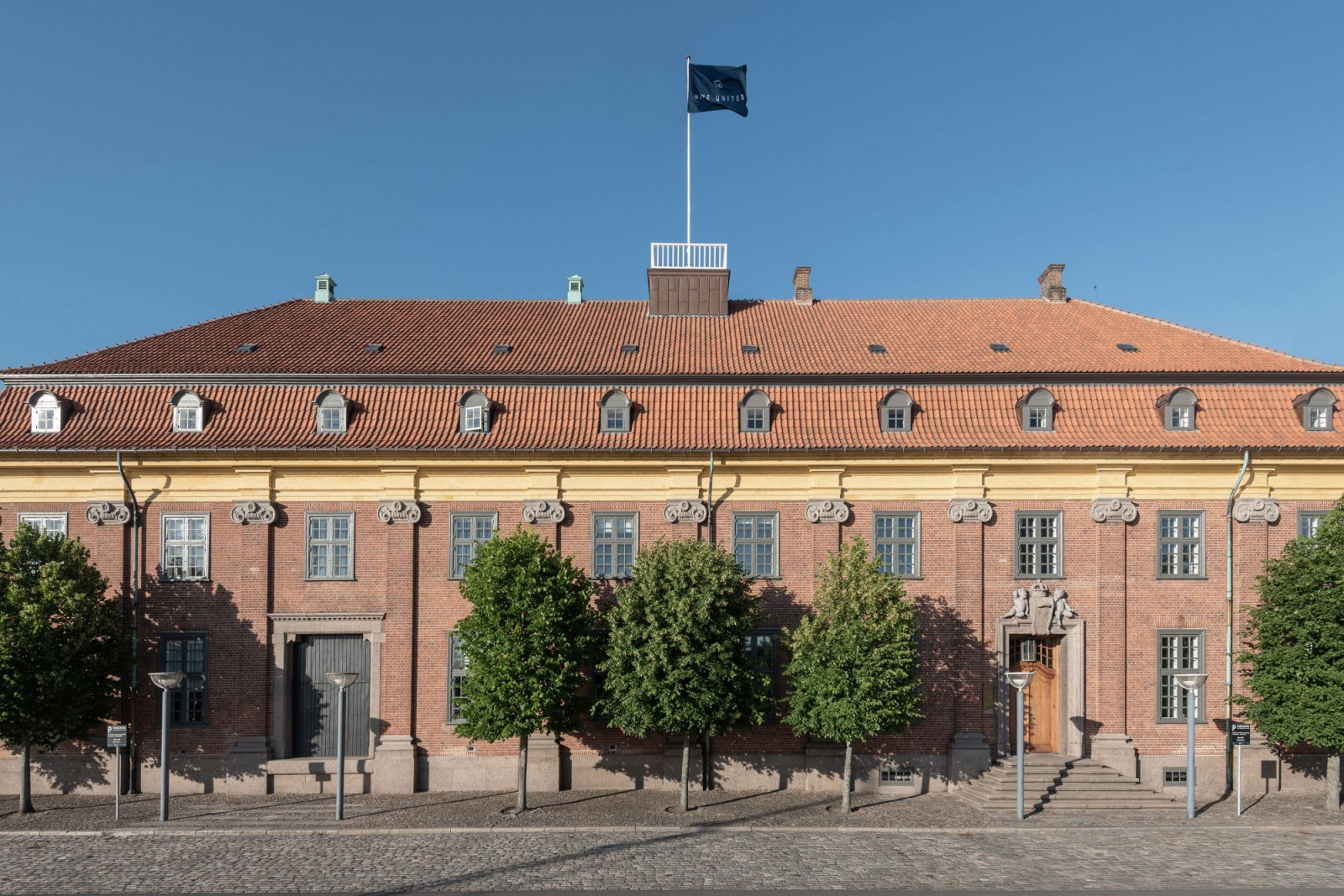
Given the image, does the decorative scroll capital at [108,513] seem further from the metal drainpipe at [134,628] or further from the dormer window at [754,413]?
the dormer window at [754,413]

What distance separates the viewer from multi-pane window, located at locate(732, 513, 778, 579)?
76.5 ft

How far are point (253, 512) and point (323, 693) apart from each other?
204 inches

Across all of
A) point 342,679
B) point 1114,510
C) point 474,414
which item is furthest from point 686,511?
point 1114,510

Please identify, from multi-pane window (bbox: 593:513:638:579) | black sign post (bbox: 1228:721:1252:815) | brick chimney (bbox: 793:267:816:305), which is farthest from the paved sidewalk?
brick chimney (bbox: 793:267:816:305)

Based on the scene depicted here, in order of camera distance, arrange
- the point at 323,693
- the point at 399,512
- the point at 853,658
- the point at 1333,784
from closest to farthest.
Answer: the point at 853,658 < the point at 1333,784 < the point at 399,512 < the point at 323,693

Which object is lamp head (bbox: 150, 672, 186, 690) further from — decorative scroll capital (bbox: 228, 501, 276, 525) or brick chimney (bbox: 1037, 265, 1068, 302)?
brick chimney (bbox: 1037, 265, 1068, 302)

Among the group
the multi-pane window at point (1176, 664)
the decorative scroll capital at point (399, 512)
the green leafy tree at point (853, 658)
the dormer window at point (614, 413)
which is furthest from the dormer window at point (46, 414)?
the multi-pane window at point (1176, 664)

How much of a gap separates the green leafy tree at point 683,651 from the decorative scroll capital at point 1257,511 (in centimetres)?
1358

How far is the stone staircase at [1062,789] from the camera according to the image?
21.2m

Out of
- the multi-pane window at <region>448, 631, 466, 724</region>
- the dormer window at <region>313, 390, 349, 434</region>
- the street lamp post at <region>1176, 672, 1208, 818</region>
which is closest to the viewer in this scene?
the street lamp post at <region>1176, 672, 1208, 818</region>

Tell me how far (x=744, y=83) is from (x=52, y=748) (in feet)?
90.1

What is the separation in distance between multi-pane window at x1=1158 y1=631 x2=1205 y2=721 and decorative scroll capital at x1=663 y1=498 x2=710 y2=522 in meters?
12.6

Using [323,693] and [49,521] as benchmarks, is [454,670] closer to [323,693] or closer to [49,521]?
[323,693]

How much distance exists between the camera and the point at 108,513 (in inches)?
902
